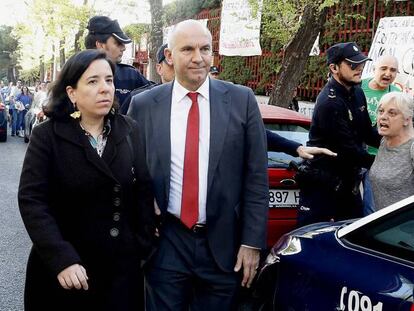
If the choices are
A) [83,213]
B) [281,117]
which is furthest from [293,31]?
A: [83,213]

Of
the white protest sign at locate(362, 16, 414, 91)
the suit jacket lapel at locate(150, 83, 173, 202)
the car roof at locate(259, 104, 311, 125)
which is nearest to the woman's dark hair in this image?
the suit jacket lapel at locate(150, 83, 173, 202)

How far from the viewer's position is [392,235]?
2.45m

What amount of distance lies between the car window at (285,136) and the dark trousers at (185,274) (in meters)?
1.95

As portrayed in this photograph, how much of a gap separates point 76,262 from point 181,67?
940 millimetres

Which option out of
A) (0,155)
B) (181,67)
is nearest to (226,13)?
(0,155)

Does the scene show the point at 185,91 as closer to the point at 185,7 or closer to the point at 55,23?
the point at 185,7

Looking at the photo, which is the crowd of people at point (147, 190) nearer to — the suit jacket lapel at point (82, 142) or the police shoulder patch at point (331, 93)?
the suit jacket lapel at point (82, 142)

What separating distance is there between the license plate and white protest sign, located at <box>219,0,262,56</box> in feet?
25.6

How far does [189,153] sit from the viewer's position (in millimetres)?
2609

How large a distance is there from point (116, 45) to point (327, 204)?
6.48 ft

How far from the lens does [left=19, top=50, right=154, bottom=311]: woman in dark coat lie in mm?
2375

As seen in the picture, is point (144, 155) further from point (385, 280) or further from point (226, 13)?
point (226, 13)

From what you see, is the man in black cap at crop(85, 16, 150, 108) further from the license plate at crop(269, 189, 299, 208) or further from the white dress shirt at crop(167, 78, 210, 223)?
the white dress shirt at crop(167, 78, 210, 223)

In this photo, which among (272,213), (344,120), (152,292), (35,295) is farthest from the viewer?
(272,213)
